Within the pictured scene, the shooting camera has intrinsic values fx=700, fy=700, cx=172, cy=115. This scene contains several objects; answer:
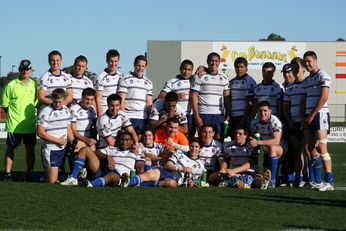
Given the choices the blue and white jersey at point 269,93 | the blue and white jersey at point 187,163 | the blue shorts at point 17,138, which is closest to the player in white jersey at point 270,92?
the blue and white jersey at point 269,93

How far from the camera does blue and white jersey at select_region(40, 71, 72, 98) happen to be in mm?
10258

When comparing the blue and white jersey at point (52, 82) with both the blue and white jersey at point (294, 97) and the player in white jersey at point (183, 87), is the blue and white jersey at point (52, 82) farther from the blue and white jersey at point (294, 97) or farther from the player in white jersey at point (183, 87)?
the blue and white jersey at point (294, 97)

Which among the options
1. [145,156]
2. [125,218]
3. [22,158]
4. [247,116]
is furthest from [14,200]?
[22,158]

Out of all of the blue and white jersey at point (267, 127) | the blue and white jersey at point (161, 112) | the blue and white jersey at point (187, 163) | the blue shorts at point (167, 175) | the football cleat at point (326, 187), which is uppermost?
the blue and white jersey at point (161, 112)

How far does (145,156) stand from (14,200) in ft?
8.39

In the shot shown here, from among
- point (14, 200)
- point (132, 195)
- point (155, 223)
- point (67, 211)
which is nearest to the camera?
point (155, 223)

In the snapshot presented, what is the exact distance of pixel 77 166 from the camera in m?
9.53

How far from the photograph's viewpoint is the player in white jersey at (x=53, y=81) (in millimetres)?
10227

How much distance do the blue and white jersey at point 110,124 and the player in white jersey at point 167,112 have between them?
1.73 ft

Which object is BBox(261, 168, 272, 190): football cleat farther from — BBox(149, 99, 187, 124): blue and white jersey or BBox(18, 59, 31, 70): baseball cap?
BBox(18, 59, 31, 70): baseball cap

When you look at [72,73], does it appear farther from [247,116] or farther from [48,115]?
[247,116]

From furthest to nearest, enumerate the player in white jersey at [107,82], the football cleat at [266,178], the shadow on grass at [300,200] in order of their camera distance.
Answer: the player in white jersey at [107,82] → the football cleat at [266,178] → the shadow on grass at [300,200]

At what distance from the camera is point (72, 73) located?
1075cm

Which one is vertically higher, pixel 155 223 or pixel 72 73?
pixel 72 73
